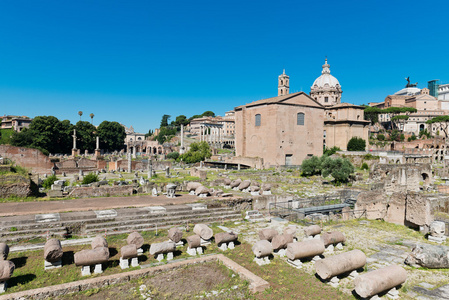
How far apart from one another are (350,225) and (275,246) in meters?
5.24

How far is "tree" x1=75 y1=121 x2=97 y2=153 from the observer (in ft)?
210

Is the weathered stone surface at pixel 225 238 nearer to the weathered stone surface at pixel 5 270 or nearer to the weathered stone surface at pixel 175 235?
the weathered stone surface at pixel 175 235

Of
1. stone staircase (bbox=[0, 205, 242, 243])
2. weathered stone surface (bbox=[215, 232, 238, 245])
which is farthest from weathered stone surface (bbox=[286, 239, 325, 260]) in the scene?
stone staircase (bbox=[0, 205, 242, 243])

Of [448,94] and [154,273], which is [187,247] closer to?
[154,273]

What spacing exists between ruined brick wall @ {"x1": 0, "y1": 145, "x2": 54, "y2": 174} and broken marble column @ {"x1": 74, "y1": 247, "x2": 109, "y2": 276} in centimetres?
3133

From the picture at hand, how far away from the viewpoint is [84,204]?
512 inches

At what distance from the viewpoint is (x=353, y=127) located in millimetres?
50031

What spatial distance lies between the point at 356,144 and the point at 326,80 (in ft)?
56.8

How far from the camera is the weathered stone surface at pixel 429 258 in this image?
7.88 metres

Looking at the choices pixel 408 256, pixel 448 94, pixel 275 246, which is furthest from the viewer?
pixel 448 94

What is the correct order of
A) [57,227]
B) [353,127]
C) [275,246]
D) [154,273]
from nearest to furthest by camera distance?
1. [154,273]
2. [275,246]
3. [57,227]
4. [353,127]

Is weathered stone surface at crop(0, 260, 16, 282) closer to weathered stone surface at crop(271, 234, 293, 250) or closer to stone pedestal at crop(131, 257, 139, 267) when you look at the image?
stone pedestal at crop(131, 257, 139, 267)

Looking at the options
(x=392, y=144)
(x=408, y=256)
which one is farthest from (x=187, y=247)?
(x=392, y=144)

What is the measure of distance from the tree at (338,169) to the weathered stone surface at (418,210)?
41.1 feet
